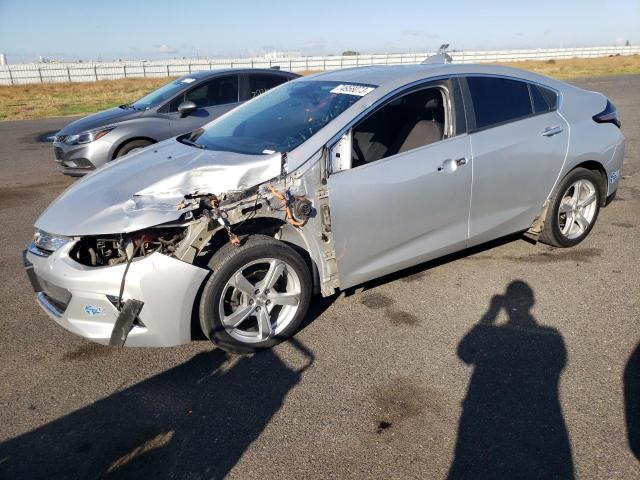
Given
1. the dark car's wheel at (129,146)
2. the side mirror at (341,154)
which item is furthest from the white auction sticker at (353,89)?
the dark car's wheel at (129,146)

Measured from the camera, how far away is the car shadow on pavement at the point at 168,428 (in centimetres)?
251

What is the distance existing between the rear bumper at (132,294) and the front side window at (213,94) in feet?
17.6

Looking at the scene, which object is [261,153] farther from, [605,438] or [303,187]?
[605,438]

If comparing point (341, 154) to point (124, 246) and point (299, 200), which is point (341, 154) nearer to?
point (299, 200)

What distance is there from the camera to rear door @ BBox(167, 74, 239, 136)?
792cm

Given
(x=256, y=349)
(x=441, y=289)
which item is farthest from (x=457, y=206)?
(x=256, y=349)

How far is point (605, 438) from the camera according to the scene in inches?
102

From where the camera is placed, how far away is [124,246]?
317 centimetres

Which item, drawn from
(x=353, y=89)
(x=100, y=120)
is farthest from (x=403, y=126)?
(x=100, y=120)

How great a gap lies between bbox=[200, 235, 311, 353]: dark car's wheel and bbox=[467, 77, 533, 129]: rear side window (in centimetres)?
189

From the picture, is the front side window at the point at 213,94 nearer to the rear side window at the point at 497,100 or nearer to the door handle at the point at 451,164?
the rear side window at the point at 497,100

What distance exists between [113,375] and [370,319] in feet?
5.77

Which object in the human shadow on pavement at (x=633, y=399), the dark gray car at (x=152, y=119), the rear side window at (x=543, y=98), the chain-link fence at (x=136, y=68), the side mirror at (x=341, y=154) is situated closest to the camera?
the human shadow on pavement at (x=633, y=399)

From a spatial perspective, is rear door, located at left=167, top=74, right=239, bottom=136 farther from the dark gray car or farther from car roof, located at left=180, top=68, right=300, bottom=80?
car roof, located at left=180, top=68, right=300, bottom=80
